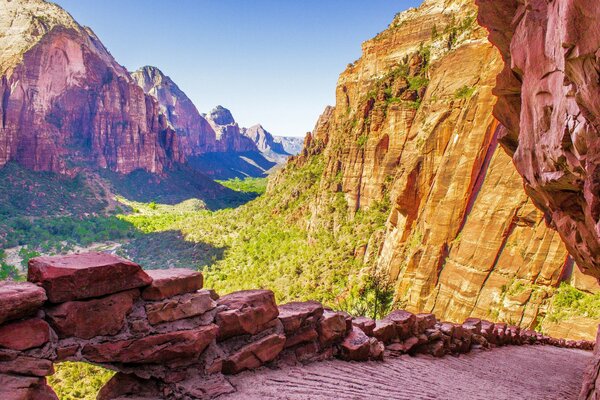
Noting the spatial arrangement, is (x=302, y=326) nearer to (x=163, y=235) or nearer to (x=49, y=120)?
(x=163, y=235)

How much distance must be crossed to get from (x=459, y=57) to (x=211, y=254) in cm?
4016

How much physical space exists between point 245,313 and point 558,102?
6.65m

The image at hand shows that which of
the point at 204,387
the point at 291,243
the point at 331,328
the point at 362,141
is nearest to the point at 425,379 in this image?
the point at 331,328

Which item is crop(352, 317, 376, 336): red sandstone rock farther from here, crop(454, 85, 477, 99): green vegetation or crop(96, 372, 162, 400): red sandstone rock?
crop(454, 85, 477, 99): green vegetation

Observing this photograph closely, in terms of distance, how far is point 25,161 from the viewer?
82.6 m

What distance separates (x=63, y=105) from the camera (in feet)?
334

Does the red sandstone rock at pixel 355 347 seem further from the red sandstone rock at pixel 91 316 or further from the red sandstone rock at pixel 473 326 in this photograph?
the red sandstone rock at pixel 473 326

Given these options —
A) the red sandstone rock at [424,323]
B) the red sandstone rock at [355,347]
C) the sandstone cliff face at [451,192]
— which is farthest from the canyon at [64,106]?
the red sandstone rock at [424,323]

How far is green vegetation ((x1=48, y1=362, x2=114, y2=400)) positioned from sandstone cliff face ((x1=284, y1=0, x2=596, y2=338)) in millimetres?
20730

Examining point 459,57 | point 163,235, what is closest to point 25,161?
point 163,235

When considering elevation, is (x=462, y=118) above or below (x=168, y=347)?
above

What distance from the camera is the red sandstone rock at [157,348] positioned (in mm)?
3377

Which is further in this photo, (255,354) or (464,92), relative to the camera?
(464,92)

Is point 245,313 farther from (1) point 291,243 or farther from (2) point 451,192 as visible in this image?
(1) point 291,243
